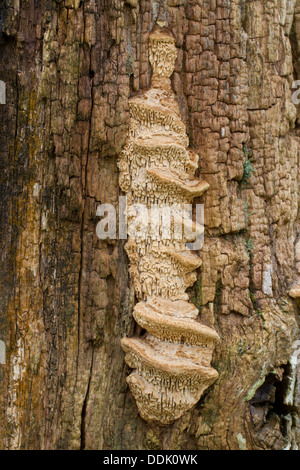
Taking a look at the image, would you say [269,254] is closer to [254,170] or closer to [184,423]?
[254,170]

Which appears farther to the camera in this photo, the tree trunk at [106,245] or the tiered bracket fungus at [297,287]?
the tiered bracket fungus at [297,287]

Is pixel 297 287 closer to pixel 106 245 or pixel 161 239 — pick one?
pixel 161 239

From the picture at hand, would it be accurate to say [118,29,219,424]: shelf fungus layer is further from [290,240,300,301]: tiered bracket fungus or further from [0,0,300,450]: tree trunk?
[290,240,300,301]: tiered bracket fungus

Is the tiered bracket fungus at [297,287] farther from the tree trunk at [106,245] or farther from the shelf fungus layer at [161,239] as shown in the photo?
the shelf fungus layer at [161,239]

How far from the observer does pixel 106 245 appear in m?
3.02

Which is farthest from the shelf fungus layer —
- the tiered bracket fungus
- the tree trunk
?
the tiered bracket fungus

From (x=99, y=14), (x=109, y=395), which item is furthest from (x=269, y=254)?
(x=99, y=14)

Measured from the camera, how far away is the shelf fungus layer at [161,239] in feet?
9.30

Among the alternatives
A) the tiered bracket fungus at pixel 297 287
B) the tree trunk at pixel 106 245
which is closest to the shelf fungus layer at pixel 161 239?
the tree trunk at pixel 106 245

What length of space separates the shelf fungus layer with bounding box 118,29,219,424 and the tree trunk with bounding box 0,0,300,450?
95mm

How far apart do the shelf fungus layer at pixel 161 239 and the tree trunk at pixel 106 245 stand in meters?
0.10

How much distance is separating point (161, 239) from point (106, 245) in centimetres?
44

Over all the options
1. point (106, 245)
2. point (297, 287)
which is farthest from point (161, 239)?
point (297, 287)

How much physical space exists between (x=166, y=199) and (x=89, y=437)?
194 cm
